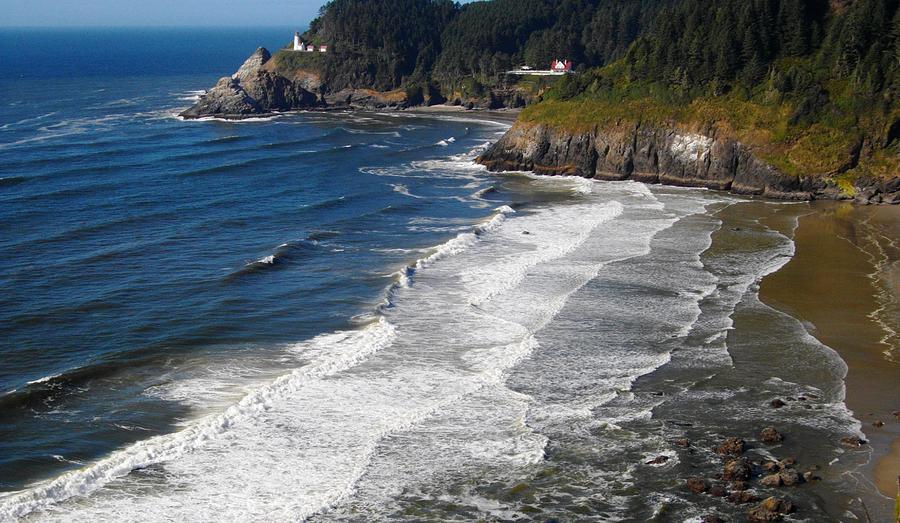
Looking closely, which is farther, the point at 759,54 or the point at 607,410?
the point at 759,54

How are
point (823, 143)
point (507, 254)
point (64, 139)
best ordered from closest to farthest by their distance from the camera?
point (507, 254) → point (823, 143) → point (64, 139)

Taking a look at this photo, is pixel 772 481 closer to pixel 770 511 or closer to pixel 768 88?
pixel 770 511

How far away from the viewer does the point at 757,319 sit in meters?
38.7

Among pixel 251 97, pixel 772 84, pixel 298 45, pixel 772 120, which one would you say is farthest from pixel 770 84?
pixel 298 45

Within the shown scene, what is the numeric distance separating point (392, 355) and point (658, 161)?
1763 inches

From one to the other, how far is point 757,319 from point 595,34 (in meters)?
115

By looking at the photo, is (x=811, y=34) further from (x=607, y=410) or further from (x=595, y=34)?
(x=595, y=34)

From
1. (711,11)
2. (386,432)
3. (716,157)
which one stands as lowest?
(386,432)

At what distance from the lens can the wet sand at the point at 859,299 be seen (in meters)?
28.2

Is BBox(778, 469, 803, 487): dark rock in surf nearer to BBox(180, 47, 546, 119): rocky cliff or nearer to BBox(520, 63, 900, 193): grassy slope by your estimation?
BBox(520, 63, 900, 193): grassy slope

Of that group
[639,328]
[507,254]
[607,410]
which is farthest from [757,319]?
[507,254]

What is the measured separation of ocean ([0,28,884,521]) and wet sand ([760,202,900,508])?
83 centimetres

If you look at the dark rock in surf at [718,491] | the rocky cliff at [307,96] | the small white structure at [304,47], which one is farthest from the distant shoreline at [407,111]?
the dark rock in surf at [718,491]

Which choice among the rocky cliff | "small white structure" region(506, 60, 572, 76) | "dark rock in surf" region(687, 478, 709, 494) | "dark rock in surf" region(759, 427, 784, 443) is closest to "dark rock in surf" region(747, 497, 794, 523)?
"dark rock in surf" region(687, 478, 709, 494)
